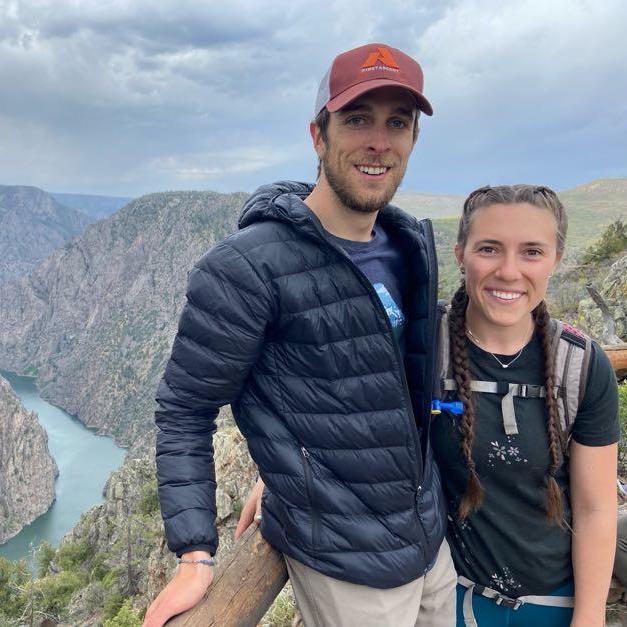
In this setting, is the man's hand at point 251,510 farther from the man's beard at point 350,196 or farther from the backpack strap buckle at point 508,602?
the man's beard at point 350,196

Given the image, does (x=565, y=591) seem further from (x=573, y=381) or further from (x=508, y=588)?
(x=573, y=381)

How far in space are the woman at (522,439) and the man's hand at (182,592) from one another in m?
1.20

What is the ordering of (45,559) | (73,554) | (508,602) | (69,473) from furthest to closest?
(69,473)
(45,559)
(73,554)
(508,602)

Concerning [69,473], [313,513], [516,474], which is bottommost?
[69,473]

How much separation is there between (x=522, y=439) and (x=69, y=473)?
6083 inches

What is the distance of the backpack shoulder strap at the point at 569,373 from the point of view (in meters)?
2.23

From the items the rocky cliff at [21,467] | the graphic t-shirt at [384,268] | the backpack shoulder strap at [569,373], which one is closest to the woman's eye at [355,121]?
the graphic t-shirt at [384,268]

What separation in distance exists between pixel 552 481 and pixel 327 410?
41.9 inches

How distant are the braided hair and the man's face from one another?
0.45 m

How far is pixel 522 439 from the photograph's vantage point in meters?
2.29

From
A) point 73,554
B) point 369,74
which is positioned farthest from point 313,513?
point 73,554

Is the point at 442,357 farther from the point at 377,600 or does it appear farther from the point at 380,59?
the point at 380,59

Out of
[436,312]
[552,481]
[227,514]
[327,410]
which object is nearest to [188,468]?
[327,410]

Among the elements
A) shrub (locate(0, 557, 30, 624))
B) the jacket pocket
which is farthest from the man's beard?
shrub (locate(0, 557, 30, 624))
